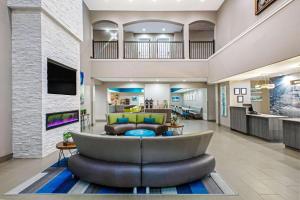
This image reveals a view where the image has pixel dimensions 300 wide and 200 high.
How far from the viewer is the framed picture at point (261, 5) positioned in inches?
238

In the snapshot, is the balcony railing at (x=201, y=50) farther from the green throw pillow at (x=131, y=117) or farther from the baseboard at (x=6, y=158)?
the baseboard at (x=6, y=158)

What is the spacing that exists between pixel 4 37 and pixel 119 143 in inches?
157

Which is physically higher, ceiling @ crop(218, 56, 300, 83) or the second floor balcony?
the second floor balcony

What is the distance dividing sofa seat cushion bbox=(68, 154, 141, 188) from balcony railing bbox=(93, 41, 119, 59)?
9.06 metres

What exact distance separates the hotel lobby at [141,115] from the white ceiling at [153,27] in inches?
65.0

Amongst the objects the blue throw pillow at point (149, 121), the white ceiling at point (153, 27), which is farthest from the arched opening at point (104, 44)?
the blue throw pillow at point (149, 121)

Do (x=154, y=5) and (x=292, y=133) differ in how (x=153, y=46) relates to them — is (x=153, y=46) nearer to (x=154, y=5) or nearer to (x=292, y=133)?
(x=154, y=5)

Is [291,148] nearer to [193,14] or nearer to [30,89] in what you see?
[30,89]

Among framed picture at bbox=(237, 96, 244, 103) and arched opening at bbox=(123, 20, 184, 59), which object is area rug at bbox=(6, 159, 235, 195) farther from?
arched opening at bbox=(123, 20, 184, 59)

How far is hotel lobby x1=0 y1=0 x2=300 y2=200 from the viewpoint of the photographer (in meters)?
2.99

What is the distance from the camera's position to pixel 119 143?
294 cm

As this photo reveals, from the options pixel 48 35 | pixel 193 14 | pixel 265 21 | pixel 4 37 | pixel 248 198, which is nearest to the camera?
pixel 248 198

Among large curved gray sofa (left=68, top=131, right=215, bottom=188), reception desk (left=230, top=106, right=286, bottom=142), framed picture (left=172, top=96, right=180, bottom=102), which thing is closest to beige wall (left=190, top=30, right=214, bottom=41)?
reception desk (left=230, top=106, right=286, bottom=142)

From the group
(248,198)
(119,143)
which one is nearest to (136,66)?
(119,143)
